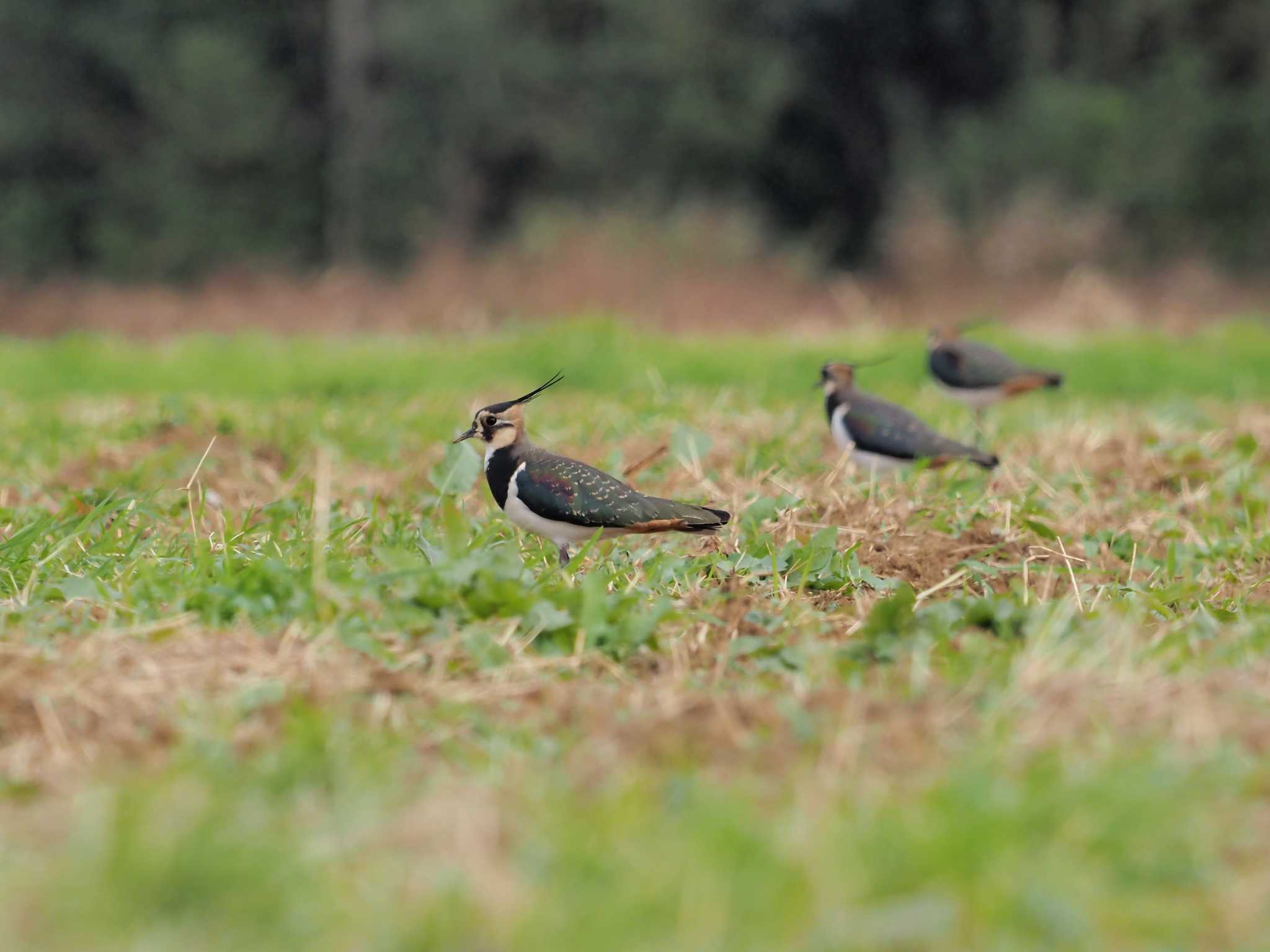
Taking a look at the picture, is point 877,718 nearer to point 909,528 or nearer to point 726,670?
point 726,670

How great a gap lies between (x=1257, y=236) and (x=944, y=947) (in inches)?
1194

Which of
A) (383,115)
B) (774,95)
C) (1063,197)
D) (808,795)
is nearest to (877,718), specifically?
(808,795)

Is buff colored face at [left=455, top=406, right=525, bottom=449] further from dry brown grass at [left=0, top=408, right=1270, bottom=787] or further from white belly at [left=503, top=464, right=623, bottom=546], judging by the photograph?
dry brown grass at [left=0, top=408, right=1270, bottom=787]

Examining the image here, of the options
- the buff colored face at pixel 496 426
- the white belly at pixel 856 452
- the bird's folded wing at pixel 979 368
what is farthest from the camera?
the bird's folded wing at pixel 979 368

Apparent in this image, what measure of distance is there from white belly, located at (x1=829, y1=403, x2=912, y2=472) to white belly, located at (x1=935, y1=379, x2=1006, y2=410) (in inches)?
82.2

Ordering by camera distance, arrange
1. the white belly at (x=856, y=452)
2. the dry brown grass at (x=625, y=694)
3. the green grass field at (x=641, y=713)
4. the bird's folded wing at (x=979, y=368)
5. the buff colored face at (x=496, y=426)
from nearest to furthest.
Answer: the green grass field at (x=641, y=713), the dry brown grass at (x=625, y=694), the buff colored face at (x=496, y=426), the white belly at (x=856, y=452), the bird's folded wing at (x=979, y=368)

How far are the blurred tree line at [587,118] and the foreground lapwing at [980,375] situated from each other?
1828 cm

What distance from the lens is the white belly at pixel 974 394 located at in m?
8.98

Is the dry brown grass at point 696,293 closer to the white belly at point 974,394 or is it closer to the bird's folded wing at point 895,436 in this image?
the white belly at point 974,394

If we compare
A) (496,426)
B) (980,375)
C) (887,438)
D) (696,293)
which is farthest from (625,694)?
(696,293)

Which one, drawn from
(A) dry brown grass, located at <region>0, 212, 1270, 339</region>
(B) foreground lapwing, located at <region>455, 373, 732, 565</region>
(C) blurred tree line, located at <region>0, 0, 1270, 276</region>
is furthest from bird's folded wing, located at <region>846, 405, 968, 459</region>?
(C) blurred tree line, located at <region>0, 0, 1270, 276</region>

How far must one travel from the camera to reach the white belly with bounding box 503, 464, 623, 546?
4.84 metres

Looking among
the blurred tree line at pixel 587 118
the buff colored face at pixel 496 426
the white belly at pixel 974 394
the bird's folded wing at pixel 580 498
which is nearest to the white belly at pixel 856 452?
the buff colored face at pixel 496 426

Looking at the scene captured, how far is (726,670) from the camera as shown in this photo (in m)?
3.81
